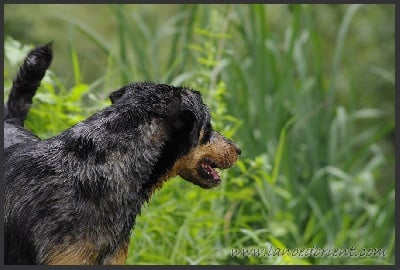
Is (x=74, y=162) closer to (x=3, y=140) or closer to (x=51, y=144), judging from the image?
(x=51, y=144)

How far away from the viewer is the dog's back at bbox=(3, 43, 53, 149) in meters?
4.18

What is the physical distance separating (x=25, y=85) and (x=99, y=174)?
1.21m

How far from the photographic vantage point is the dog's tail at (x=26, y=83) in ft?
13.7

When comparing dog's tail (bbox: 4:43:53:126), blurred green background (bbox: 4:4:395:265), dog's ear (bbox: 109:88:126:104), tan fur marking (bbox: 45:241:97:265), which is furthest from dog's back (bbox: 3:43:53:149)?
tan fur marking (bbox: 45:241:97:265)

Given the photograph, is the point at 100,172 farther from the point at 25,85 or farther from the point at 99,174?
the point at 25,85

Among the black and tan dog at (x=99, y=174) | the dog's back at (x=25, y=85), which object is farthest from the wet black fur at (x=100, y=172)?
the dog's back at (x=25, y=85)

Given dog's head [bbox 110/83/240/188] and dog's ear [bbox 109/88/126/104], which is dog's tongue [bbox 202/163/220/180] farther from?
dog's ear [bbox 109/88/126/104]

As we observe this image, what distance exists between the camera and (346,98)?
8.71 m

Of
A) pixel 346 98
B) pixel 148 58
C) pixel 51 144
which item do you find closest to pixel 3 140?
pixel 51 144

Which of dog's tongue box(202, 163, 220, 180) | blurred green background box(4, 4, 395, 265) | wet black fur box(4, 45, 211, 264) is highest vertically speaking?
wet black fur box(4, 45, 211, 264)

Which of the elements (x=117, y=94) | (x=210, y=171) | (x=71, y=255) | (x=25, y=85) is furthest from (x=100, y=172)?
(x=25, y=85)

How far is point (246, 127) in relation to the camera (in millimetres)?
5824

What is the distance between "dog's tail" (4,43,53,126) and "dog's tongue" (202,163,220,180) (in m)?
1.18

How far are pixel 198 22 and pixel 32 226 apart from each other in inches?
122
